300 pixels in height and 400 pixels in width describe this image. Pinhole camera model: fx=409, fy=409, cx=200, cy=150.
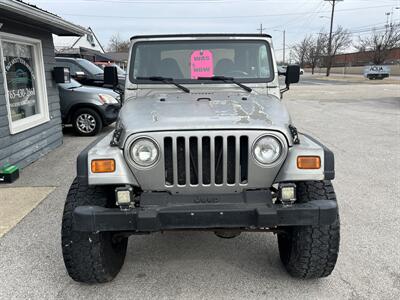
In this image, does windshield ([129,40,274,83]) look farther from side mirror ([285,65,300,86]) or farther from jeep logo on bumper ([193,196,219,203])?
jeep logo on bumper ([193,196,219,203])

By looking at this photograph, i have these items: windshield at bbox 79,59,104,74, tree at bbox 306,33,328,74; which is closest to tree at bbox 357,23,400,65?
tree at bbox 306,33,328,74

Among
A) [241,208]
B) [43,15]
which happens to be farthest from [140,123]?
[43,15]

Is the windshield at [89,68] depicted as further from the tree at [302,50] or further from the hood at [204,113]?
the tree at [302,50]

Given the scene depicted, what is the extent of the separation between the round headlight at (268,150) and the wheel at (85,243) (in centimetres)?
108

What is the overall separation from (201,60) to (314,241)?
80.4 inches

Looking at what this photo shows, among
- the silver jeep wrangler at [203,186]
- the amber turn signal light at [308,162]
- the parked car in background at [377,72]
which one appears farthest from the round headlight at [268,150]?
the parked car in background at [377,72]

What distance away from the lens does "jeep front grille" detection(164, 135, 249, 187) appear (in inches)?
105

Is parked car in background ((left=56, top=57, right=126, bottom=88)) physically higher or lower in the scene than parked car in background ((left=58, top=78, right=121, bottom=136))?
higher

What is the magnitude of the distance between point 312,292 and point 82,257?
5.52 feet

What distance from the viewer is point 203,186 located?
8.94ft

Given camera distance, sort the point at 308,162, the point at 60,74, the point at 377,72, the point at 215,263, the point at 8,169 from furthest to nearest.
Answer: the point at 377,72 < the point at 60,74 < the point at 8,169 < the point at 215,263 < the point at 308,162

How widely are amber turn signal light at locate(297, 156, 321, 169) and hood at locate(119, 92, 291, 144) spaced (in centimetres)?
17

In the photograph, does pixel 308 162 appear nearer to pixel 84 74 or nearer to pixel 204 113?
pixel 204 113

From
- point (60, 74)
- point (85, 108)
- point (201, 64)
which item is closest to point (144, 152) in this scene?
point (201, 64)
